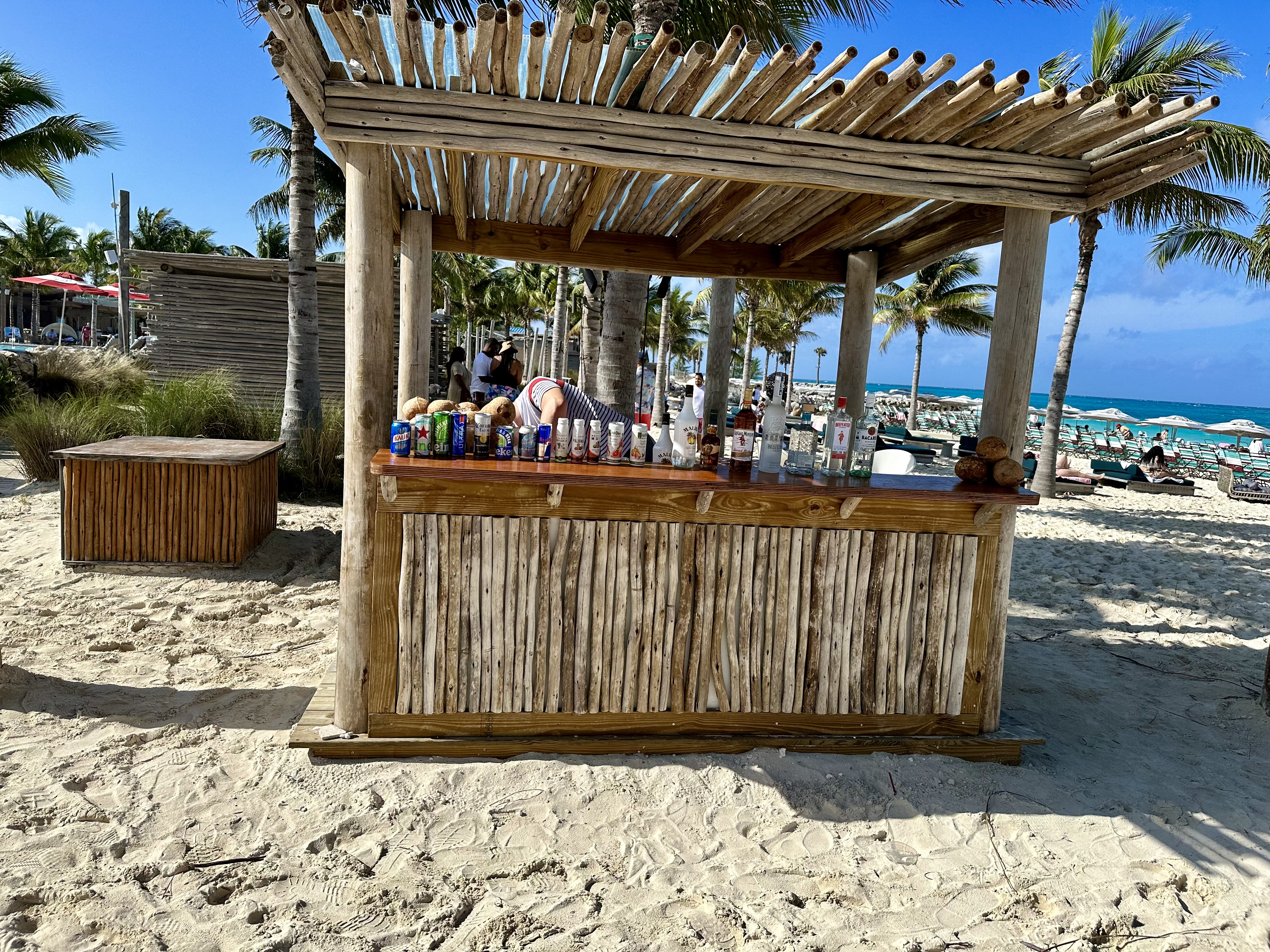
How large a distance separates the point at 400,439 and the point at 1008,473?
2.74 m

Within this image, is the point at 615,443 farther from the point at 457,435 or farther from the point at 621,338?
the point at 621,338

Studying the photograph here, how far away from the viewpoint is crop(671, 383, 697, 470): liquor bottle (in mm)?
3412

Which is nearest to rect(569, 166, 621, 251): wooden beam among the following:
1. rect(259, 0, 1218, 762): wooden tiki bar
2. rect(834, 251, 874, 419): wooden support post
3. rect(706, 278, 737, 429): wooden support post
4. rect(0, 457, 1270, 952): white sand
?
rect(259, 0, 1218, 762): wooden tiki bar

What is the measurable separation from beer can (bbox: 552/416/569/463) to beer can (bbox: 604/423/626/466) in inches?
7.6

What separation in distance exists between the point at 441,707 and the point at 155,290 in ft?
45.2

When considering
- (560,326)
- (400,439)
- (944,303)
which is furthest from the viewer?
(944,303)

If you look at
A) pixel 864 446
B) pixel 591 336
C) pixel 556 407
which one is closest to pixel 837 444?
pixel 864 446

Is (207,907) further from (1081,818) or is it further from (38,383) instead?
(38,383)

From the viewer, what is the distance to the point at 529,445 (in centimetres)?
344

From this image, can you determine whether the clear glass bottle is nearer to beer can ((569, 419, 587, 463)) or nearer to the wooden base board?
beer can ((569, 419, 587, 463))

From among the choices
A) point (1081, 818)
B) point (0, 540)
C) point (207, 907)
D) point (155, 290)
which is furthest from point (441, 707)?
point (155, 290)

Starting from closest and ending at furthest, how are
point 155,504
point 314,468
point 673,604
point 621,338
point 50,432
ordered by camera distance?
1. point 673,604
2. point 155,504
3. point 621,338
4. point 50,432
5. point 314,468

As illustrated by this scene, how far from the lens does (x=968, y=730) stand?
3662mm

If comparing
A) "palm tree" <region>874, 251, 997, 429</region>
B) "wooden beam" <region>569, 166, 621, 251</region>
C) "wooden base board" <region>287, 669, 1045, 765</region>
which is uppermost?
"palm tree" <region>874, 251, 997, 429</region>
